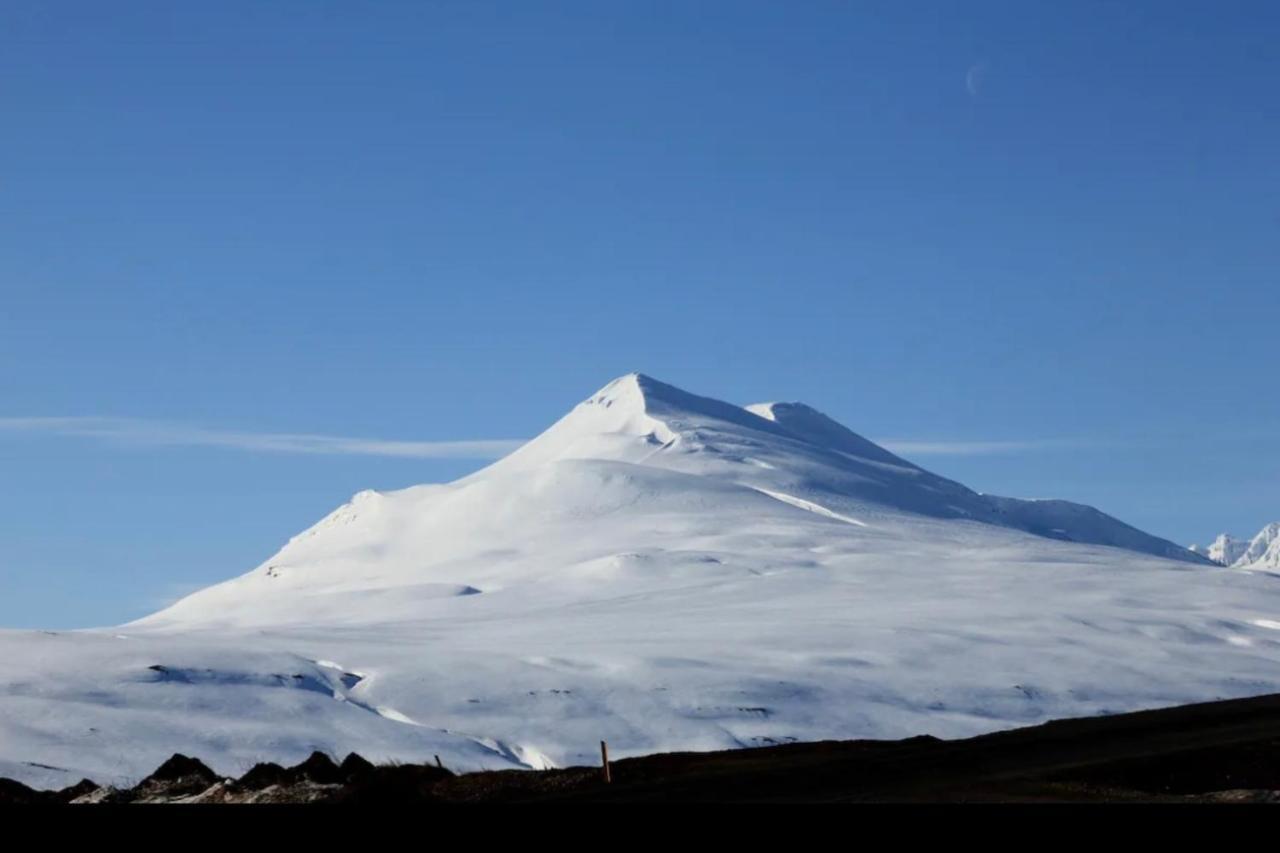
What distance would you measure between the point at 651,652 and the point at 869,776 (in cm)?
5253

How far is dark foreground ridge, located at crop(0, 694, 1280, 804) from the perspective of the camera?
21922mm

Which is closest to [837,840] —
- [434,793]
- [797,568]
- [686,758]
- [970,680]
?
[434,793]

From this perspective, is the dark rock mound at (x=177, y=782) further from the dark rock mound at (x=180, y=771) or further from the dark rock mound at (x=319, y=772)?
the dark rock mound at (x=319, y=772)

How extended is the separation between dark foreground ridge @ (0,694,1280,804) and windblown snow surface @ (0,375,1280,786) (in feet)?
70.6

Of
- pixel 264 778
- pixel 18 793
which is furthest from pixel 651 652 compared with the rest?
pixel 264 778

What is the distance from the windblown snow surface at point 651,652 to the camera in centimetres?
5781

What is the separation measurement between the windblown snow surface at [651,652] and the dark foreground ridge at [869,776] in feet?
70.6

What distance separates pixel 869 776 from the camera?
24266 millimetres

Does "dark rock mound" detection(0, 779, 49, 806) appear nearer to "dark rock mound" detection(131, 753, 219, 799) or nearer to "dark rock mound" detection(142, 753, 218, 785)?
"dark rock mound" detection(142, 753, 218, 785)

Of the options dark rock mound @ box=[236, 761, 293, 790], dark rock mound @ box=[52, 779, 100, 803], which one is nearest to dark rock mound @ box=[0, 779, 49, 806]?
dark rock mound @ box=[52, 779, 100, 803]

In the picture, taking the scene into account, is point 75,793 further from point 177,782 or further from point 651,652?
point 651,652

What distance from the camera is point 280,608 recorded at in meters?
144

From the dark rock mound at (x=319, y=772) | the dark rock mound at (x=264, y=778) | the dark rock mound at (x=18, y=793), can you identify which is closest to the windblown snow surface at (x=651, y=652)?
the dark rock mound at (x=18, y=793)

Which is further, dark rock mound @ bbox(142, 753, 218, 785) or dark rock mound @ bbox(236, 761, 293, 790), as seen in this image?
dark rock mound @ bbox(142, 753, 218, 785)
